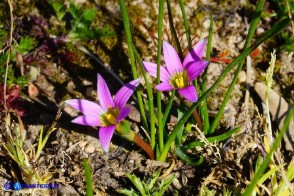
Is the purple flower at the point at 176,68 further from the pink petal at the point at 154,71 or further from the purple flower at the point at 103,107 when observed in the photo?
the purple flower at the point at 103,107

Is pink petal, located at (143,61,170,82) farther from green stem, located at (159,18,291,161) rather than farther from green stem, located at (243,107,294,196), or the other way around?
green stem, located at (243,107,294,196)

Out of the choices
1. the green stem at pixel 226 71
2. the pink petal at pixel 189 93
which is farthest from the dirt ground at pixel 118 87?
the pink petal at pixel 189 93

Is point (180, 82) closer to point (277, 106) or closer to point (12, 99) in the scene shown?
point (277, 106)

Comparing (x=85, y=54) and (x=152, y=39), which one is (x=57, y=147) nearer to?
(x=85, y=54)

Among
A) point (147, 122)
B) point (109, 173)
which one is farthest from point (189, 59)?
point (109, 173)

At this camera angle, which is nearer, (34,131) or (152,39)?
(34,131)

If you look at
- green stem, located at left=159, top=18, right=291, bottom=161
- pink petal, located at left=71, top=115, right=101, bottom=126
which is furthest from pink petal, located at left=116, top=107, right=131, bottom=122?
green stem, located at left=159, top=18, right=291, bottom=161
